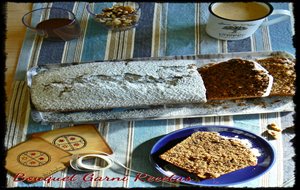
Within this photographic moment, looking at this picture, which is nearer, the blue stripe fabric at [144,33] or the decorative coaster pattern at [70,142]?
the decorative coaster pattern at [70,142]

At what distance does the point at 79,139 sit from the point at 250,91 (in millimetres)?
428

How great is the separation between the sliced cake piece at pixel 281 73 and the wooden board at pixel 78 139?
1.42ft

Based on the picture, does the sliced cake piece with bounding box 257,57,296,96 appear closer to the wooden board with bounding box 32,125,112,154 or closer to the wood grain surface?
the wooden board with bounding box 32,125,112,154

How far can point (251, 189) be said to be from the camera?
97 cm

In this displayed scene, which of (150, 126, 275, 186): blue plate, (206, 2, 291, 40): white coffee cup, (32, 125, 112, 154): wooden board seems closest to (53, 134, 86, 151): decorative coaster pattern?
(32, 125, 112, 154): wooden board

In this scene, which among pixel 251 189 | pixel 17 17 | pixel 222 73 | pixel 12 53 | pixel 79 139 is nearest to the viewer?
pixel 251 189

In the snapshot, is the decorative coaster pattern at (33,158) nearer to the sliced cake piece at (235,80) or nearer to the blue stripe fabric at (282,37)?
the sliced cake piece at (235,80)

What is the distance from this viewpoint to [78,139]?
3.57ft

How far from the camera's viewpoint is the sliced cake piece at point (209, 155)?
981mm

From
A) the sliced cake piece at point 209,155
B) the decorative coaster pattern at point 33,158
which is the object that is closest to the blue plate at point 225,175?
the sliced cake piece at point 209,155

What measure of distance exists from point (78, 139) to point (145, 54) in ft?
1.35

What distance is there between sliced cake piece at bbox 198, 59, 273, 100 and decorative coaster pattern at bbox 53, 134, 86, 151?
0.32 metres
